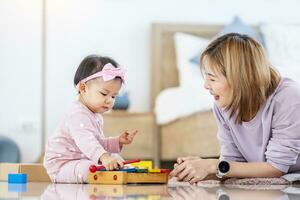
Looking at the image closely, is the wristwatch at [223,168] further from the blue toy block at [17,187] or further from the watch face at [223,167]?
the blue toy block at [17,187]

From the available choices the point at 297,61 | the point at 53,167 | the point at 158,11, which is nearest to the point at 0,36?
the point at 158,11

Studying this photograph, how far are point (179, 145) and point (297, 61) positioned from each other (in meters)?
1.10

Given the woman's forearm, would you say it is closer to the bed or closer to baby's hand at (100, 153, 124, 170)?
baby's hand at (100, 153, 124, 170)

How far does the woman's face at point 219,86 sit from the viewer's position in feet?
8.23

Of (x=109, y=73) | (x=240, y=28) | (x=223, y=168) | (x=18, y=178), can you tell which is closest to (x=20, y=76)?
(x=240, y=28)

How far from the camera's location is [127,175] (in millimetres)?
2453

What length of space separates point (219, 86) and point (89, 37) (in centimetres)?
354

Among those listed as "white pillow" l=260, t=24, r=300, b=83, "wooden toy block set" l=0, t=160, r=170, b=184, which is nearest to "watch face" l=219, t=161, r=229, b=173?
"wooden toy block set" l=0, t=160, r=170, b=184

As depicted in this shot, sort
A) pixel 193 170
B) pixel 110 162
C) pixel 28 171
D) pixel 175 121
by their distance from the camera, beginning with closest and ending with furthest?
pixel 110 162 → pixel 193 170 → pixel 28 171 → pixel 175 121

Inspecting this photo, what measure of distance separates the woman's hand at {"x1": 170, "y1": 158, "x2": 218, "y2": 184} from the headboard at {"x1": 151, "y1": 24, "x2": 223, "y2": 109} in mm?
3411

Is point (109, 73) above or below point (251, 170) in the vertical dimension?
above

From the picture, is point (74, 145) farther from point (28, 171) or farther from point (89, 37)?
point (89, 37)

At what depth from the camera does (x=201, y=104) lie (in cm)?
482

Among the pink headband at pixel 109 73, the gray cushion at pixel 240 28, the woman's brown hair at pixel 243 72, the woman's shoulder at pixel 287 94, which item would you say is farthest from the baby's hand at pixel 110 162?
the gray cushion at pixel 240 28
